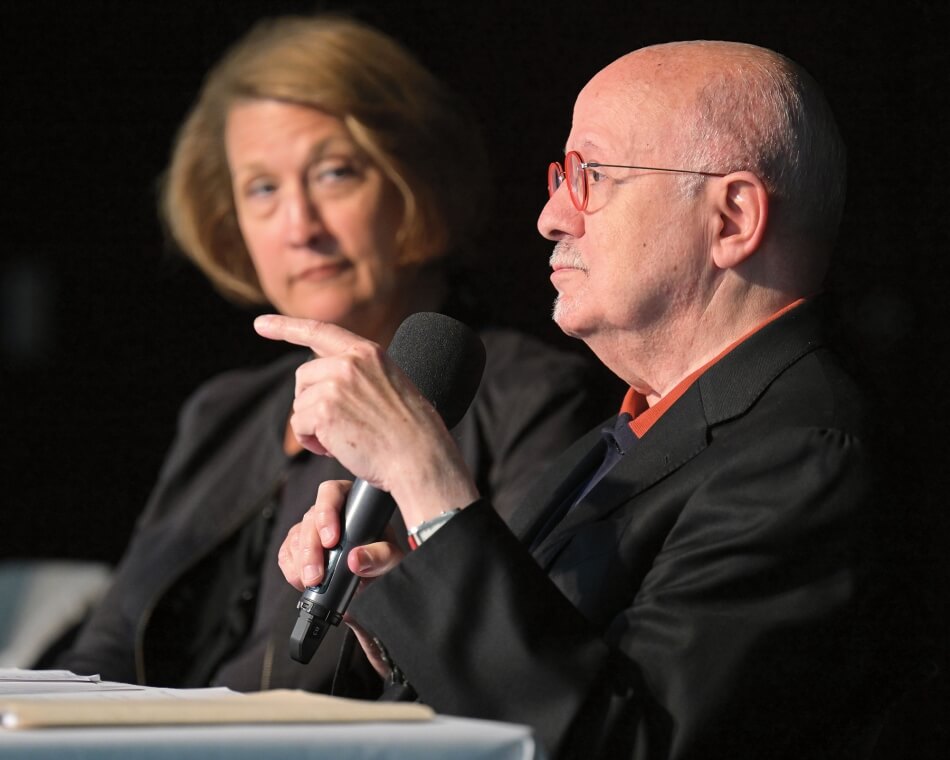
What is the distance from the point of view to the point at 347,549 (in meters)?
1.37

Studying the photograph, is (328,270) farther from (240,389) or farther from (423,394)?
(423,394)

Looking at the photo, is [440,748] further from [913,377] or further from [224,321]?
[224,321]

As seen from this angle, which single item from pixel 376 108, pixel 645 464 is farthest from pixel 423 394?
pixel 376 108

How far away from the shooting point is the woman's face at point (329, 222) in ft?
8.88

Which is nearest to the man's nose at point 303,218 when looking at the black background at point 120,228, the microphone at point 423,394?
the black background at point 120,228

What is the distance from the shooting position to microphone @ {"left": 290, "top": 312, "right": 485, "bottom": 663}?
1.34 metres

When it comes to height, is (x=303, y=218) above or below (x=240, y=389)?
above

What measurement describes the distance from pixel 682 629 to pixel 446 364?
40cm

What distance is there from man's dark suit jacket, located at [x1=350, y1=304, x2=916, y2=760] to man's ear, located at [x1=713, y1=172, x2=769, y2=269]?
0.73 ft

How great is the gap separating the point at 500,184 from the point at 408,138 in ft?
1.36

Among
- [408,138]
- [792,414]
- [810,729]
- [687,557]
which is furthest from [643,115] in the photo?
[408,138]

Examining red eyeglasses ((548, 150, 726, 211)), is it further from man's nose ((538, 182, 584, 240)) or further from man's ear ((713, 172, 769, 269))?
man's ear ((713, 172, 769, 269))

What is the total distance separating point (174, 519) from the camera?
2832 millimetres

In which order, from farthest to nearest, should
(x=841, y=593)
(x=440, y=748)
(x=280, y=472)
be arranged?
(x=280, y=472)
(x=841, y=593)
(x=440, y=748)
